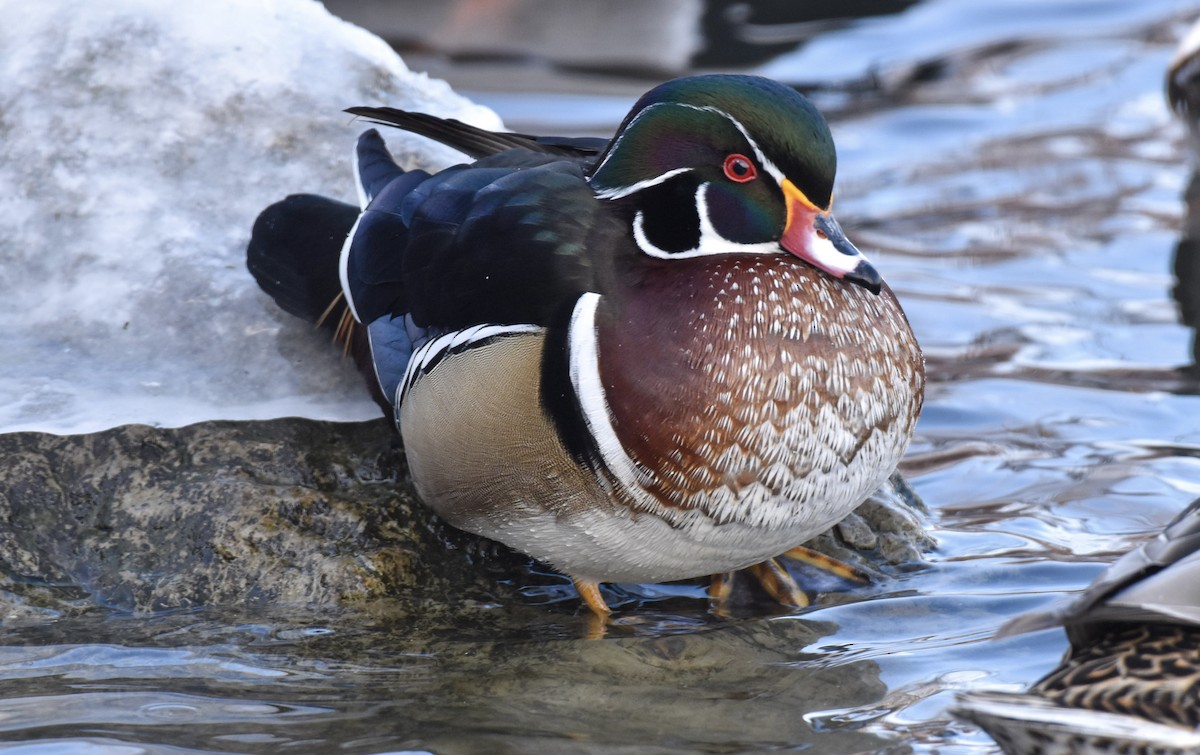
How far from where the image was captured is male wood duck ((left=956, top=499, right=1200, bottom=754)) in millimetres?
2834

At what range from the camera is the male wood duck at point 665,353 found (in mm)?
3641

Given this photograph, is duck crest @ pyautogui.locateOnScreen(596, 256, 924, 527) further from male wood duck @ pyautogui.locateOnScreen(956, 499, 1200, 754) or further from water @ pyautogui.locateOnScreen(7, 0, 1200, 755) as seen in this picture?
male wood duck @ pyautogui.locateOnScreen(956, 499, 1200, 754)

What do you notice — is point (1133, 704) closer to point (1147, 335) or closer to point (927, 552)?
point (927, 552)

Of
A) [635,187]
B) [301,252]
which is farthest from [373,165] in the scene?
[635,187]

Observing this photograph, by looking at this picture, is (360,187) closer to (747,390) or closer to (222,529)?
(222,529)

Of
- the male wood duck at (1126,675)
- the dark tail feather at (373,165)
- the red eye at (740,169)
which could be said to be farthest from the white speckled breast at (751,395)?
the dark tail feather at (373,165)

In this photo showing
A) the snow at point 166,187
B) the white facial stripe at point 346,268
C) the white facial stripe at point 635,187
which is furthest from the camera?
the snow at point 166,187

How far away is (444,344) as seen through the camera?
3918 millimetres

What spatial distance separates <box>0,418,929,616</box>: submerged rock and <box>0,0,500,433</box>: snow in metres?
0.11

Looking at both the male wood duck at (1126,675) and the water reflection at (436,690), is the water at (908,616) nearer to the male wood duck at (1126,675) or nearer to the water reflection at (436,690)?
the water reflection at (436,690)

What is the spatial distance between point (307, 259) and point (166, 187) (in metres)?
0.64

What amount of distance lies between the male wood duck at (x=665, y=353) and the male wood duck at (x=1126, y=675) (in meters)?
0.79

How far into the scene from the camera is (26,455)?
13.7 ft

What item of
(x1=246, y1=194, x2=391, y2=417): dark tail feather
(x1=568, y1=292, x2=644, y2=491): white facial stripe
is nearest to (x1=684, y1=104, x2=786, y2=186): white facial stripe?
(x1=568, y1=292, x2=644, y2=491): white facial stripe
